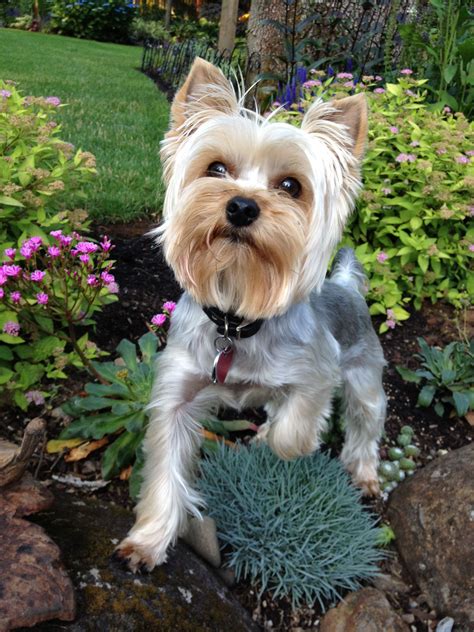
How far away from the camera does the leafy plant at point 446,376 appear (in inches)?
159

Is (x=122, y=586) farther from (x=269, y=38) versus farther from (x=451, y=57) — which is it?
(x=269, y=38)

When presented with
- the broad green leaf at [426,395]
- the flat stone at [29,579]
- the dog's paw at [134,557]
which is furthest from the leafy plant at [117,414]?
the broad green leaf at [426,395]

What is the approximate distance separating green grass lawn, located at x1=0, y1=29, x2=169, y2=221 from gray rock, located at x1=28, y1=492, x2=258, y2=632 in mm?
3091

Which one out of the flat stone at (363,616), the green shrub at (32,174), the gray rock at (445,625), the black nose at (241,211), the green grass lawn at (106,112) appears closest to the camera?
the black nose at (241,211)

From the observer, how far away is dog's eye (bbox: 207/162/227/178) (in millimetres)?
2535

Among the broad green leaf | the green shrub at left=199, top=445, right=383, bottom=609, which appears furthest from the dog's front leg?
the broad green leaf

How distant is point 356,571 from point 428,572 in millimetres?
391

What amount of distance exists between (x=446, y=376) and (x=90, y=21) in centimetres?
2540

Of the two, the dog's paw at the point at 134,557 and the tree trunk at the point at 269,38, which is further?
the tree trunk at the point at 269,38

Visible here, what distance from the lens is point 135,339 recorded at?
13.3 ft

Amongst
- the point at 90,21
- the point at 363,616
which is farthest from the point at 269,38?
the point at 90,21

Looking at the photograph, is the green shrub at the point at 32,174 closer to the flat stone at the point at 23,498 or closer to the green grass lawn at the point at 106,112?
the green grass lawn at the point at 106,112

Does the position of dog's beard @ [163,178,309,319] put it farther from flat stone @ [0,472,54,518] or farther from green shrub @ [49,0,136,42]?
green shrub @ [49,0,136,42]

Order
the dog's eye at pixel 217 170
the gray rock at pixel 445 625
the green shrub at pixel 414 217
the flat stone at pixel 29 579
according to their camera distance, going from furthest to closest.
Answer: the green shrub at pixel 414 217 → the gray rock at pixel 445 625 → the dog's eye at pixel 217 170 → the flat stone at pixel 29 579
